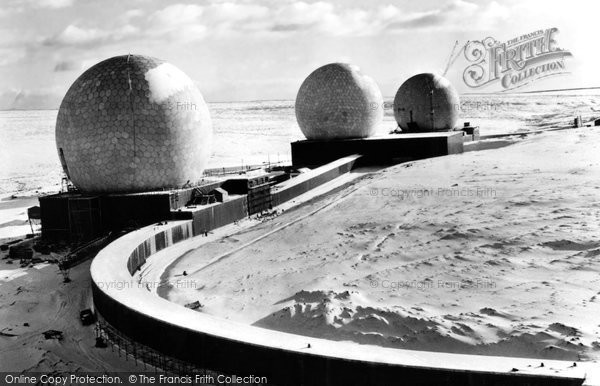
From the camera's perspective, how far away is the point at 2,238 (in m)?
17.4

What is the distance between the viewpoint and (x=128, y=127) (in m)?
15.9

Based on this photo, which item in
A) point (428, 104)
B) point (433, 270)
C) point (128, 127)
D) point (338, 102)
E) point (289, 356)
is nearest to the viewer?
point (289, 356)

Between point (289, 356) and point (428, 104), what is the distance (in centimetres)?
2796

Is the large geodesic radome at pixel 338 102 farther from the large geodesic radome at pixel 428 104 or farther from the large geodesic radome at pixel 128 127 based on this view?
the large geodesic radome at pixel 128 127

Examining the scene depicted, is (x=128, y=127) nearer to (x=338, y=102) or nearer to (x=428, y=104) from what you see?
(x=338, y=102)

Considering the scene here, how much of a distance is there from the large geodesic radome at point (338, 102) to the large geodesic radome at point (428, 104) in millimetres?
4891

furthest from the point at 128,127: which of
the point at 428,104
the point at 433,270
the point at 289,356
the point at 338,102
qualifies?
the point at 428,104

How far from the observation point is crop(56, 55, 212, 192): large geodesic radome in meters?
15.9

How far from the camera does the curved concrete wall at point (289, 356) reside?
6.20 m

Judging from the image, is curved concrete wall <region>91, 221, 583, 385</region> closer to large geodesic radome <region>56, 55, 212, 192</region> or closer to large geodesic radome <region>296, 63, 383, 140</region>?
large geodesic radome <region>56, 55, 212, 192</region>

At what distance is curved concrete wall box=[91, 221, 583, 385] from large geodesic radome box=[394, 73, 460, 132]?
26.2m

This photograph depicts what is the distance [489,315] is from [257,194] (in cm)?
1100

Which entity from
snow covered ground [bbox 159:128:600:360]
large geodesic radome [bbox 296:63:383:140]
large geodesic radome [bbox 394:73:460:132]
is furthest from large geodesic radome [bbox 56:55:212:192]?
large geodesic radome [bbox 394:73:460:132]

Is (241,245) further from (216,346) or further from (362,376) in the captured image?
(362,376)
